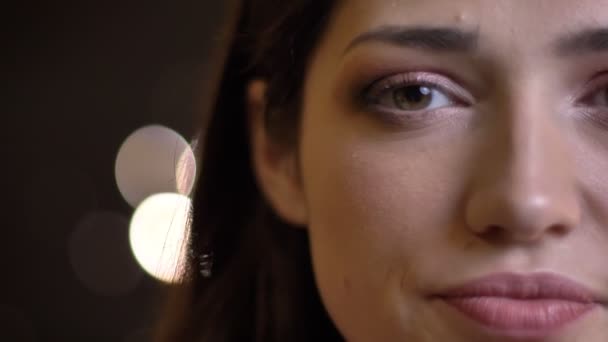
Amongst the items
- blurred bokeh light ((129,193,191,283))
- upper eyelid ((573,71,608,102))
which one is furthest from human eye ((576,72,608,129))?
blurred bokeh light ((129,193,191,283))

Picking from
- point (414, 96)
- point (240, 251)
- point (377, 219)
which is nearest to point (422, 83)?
point (414, 96)

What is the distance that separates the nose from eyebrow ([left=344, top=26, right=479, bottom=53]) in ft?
0.28

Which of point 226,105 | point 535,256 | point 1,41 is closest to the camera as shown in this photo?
point 535,256

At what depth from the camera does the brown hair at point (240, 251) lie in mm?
951

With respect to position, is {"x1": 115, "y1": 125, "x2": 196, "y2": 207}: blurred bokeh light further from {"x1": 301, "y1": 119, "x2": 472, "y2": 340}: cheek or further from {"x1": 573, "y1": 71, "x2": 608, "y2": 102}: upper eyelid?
{"x1": 573, "y1": 71, "x2": 608, "y2": 102}: upper eyelid

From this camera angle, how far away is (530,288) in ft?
2.03

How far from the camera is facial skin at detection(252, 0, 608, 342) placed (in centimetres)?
62

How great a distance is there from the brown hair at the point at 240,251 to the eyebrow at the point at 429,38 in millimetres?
229

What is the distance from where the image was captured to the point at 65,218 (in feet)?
6.46

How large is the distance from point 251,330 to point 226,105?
31cm

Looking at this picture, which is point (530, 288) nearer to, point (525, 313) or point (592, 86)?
point (525, 313)

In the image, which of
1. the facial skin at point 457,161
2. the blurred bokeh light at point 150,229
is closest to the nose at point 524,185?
the facial skin at point 457,161

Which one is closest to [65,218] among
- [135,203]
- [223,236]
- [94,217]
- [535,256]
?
[94,217]

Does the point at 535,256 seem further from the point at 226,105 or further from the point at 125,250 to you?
the point at 125,250
